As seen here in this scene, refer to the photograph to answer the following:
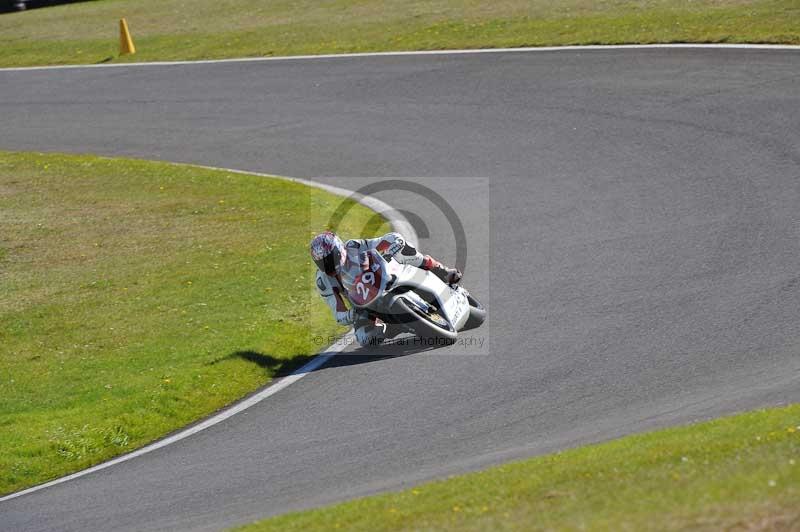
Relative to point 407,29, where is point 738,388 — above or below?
below

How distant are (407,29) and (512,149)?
11.5 meters

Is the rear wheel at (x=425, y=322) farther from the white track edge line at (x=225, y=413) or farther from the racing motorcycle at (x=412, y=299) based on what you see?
the white track edge line at (x=225, y=413)

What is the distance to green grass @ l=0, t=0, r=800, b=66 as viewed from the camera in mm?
26641

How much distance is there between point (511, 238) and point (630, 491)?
9.30 m

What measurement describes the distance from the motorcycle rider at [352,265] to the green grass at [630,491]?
4614mm

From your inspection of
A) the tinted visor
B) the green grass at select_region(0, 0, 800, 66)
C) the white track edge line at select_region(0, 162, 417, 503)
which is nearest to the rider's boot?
the tinted visor

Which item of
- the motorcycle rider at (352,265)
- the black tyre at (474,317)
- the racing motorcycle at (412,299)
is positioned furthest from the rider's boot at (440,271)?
the black tyre at (474,317)

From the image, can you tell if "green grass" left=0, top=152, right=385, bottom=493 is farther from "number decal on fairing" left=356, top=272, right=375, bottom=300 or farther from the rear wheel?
the rear wheel

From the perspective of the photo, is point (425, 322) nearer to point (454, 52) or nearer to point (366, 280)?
point (366, 280)

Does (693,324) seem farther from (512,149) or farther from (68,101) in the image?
(68,101)

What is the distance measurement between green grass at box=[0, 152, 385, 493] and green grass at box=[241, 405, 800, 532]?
4365 millimetres

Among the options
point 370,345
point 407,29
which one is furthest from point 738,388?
point 407,29

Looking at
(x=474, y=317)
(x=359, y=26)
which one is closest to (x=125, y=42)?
(x=359, y=26)

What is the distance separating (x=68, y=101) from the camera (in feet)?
98.9
